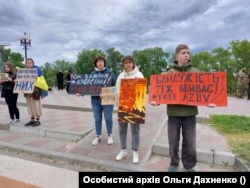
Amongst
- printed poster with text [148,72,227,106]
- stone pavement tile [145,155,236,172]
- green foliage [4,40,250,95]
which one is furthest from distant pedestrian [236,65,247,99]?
green foliage [4,40,250,95]

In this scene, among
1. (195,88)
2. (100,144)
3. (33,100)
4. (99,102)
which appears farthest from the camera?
(33,100)

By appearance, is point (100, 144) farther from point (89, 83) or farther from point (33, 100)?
point (33, 100)

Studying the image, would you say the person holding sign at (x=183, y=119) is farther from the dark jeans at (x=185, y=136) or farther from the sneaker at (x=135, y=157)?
the sneaker at (x=135, y=157)

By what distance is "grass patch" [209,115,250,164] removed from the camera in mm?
4739

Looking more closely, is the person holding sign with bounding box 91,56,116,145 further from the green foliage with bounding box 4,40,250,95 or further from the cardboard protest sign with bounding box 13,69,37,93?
the green foliage with bounding box 4,40,250,95

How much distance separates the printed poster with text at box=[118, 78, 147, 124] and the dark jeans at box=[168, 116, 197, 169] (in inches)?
24.3

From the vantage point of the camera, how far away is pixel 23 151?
5.17 m

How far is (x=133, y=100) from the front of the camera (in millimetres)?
4230

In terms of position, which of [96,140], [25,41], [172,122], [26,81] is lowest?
[96,140]

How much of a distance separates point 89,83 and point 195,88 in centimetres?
231

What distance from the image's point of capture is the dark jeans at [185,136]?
12.0 ft

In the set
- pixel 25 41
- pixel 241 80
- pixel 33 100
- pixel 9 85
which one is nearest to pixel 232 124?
pixel 33 100

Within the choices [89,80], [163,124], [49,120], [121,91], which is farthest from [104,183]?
[49,120]

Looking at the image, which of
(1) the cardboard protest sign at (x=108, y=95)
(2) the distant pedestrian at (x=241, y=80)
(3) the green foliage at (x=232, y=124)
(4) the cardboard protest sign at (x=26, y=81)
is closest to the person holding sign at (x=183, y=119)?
(1) the cardboard protest sign at (x=108, y=95)
